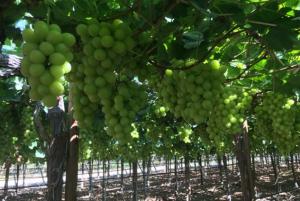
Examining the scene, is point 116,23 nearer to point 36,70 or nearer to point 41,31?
point 41,31

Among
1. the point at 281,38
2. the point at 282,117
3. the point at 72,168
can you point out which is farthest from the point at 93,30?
the point at 282,117

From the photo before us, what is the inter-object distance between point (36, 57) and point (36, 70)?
5 centimetres

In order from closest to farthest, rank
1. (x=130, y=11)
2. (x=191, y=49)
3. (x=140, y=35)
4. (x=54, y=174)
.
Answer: (x=130, y=11) < (x=140, y=35) < (x=191, y=49) < (x=54, y=174)

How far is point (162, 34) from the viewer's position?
6.82 ft

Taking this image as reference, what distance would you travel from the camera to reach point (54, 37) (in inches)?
54.1

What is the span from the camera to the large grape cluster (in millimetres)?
1769

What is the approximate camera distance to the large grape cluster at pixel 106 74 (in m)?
1.77

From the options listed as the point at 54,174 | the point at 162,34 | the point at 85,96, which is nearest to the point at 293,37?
the point at 162,34

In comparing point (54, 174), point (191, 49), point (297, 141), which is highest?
point (191, 49)

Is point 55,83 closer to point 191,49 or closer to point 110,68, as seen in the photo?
point 110,68

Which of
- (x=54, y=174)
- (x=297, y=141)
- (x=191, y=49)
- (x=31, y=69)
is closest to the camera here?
(x=31, y=69)

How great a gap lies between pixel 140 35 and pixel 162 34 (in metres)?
0.11

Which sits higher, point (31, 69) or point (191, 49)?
point (191, 49)

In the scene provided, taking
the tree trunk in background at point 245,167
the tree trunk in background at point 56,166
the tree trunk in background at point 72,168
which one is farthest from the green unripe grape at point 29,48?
the tree trunk in background at point 245,167
